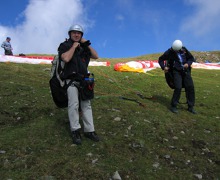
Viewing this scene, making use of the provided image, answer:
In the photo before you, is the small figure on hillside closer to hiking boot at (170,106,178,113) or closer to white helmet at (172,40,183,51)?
white helmet at (172,40,183,51)

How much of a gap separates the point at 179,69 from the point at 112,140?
529cm

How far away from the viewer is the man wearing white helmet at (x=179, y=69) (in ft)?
41.7

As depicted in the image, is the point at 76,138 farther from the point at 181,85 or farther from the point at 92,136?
the point at 181,85

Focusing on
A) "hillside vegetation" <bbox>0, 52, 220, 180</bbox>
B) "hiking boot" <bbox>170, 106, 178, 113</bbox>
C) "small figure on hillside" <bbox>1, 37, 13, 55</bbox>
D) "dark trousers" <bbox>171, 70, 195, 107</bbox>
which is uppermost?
"small figure on hillside" <bbox>1, 37, 13, 55</bbox>

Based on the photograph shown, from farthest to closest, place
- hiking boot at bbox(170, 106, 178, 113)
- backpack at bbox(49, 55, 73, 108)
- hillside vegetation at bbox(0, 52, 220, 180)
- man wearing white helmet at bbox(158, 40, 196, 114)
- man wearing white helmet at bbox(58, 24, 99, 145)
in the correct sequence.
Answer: man wearing white helmet at bbox(158, 40, 196, 114)
hiking boot at bbox(170, 106, 178, 113)
backpack at bbox(49, 55, 73, 108)
man wearing white helmet at bbox(58, 24, 99, 145)
hillside vegetation at bbox(0, 52, 220, 180)

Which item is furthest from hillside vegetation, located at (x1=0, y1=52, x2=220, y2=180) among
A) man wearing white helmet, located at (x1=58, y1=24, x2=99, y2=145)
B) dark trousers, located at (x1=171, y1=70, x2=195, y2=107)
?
Result: man wearing white helmet, located at (x1=58, y1=24, x2=99, y2=145)

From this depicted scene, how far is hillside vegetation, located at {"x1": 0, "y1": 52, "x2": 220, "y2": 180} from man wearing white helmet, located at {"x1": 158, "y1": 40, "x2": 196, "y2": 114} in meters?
0.65

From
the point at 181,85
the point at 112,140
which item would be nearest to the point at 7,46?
the point at 181,85

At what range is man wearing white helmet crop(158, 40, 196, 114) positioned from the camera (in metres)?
12.7

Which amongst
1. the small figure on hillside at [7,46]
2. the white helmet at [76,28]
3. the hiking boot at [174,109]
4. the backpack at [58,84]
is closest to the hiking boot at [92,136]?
the backpack at [58,84]

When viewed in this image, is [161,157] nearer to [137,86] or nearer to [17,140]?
[17,140]

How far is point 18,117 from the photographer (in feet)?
35.6

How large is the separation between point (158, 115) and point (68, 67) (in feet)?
15.3

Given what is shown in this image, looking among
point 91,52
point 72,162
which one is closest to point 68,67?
point 91,52
